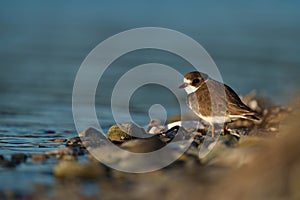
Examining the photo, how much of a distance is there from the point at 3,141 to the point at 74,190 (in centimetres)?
307

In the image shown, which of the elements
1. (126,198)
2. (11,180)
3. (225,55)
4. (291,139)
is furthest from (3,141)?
(225,55)

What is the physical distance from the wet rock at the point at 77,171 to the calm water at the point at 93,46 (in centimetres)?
13

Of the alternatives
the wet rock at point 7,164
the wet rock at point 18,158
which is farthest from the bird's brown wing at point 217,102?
the wet rock at point 7,164

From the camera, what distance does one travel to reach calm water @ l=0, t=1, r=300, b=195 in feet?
33.6

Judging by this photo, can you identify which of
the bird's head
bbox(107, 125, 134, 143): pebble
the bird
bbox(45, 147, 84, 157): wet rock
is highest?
the bird's head

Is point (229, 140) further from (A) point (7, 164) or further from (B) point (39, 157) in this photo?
Result: (A) point (7, 164)

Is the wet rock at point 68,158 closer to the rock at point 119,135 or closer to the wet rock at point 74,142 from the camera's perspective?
the wet rock at point 74,142

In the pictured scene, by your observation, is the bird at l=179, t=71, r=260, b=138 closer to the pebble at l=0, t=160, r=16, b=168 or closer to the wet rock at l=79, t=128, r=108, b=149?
the wet rock at l=79, t=128, r=108, b=149

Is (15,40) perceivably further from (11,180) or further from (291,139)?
(291,139)

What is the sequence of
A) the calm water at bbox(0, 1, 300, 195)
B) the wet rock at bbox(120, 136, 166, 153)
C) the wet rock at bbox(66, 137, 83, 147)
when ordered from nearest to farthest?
the wet rock at bbox(120, 136, 166, 153) < the wet rock at bbox(66, 137, 83, 147) < the calm water at bbox(0, 1, 300, 195)

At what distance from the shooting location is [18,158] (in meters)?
7.36

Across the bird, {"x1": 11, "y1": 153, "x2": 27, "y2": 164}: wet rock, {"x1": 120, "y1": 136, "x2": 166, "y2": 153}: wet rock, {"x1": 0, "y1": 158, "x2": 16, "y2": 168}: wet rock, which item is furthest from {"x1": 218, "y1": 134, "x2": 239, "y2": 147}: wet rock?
{"x1": 0, "y1": 158, "x2": 16, "y2": 168}: wet rock

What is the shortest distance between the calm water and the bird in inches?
58.9

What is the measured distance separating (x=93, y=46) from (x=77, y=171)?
1191cm
